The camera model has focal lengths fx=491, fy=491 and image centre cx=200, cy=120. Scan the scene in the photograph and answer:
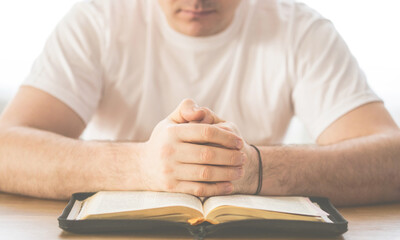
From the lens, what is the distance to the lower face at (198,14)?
1.57m

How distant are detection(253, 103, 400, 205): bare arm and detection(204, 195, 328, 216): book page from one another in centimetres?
8

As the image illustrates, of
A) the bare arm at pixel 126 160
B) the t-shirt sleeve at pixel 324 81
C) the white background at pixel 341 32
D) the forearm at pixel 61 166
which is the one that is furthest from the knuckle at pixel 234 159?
the white background at pixel 341 32

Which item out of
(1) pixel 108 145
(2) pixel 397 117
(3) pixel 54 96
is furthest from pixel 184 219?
(2) pixel 397 117

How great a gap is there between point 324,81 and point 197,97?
0.44 metres

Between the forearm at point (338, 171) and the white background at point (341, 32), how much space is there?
5.20ft

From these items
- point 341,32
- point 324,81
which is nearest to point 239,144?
point 324,81

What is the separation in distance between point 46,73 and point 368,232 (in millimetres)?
1082

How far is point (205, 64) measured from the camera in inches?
68.9

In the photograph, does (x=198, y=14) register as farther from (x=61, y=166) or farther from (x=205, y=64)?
(x=61, y=166)

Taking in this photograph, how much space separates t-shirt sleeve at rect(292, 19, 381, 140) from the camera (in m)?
1.57

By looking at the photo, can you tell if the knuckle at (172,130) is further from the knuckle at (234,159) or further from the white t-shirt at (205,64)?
the white t-shirt at (205,64)

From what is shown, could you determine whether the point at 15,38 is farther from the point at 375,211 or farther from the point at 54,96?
the point at 375,211

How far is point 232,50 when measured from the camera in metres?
1.76

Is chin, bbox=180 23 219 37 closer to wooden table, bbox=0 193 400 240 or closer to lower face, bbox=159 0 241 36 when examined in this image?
lower face, bbox=159 0 241 36
